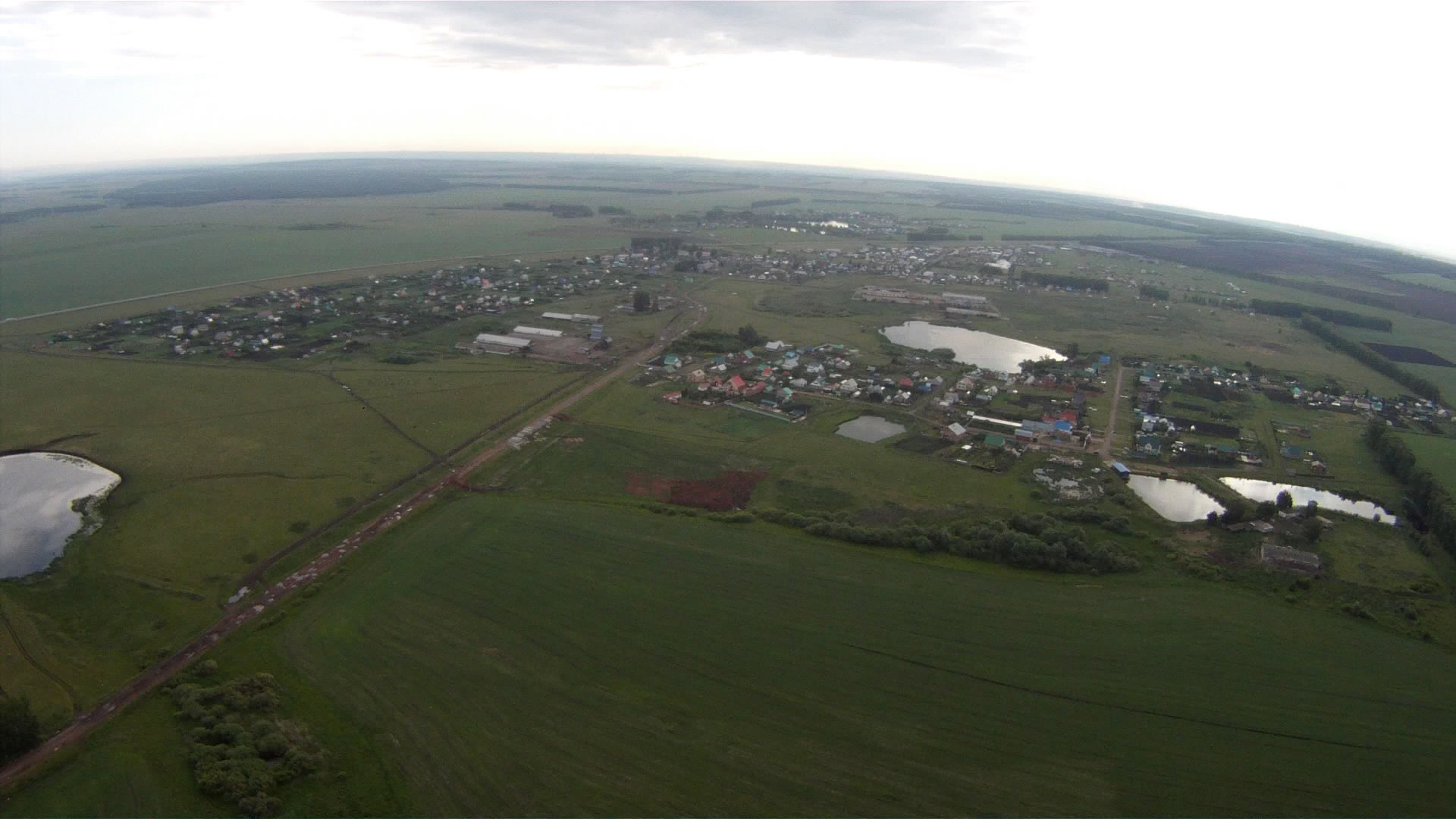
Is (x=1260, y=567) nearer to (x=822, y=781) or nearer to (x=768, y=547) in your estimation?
(x=768, y=547)

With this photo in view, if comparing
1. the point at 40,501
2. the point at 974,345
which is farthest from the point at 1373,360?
the point at 40,501

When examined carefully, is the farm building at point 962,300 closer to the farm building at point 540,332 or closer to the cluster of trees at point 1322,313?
the cluster of trees at point 1322,313

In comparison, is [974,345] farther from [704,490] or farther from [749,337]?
[704,490]

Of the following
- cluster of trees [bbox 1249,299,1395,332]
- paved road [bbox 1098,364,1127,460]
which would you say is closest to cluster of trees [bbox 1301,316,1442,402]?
cluster of trees [bbox 1249,299,1395,332]

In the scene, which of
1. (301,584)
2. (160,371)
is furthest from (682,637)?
(160,371)

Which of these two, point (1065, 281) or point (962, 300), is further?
point (1065, 281)

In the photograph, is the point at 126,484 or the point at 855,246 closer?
the point at 126,484
